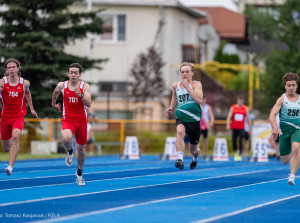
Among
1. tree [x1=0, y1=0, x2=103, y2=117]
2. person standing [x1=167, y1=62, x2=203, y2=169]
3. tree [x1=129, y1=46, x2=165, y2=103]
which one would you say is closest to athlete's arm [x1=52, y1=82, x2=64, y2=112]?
person standing [x1=167, y1=62, x2=203, y2=169]

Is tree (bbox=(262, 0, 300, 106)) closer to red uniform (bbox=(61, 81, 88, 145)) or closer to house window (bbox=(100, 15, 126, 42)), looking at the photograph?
house window (bbox=(100, 15, 126, 42))

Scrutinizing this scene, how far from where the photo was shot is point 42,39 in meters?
33.6

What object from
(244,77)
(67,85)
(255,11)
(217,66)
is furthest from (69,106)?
(255,11)

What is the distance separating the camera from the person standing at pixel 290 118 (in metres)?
14.5

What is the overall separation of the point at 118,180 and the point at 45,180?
53.3 inches

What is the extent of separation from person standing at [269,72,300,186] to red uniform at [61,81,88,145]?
→ 10.3ft

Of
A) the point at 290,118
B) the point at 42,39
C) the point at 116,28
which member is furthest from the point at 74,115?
the point at 116,28

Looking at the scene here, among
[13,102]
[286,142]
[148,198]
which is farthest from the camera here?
[13,102]

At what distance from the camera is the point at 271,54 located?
123ft

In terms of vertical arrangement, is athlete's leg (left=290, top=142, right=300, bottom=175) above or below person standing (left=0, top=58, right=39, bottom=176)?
below

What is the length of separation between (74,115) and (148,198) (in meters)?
2.61

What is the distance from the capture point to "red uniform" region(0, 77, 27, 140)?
15969 millimetres

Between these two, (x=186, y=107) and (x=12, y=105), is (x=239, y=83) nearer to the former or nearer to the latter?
(x=186, y=107)

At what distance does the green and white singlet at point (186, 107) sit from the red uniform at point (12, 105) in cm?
293
